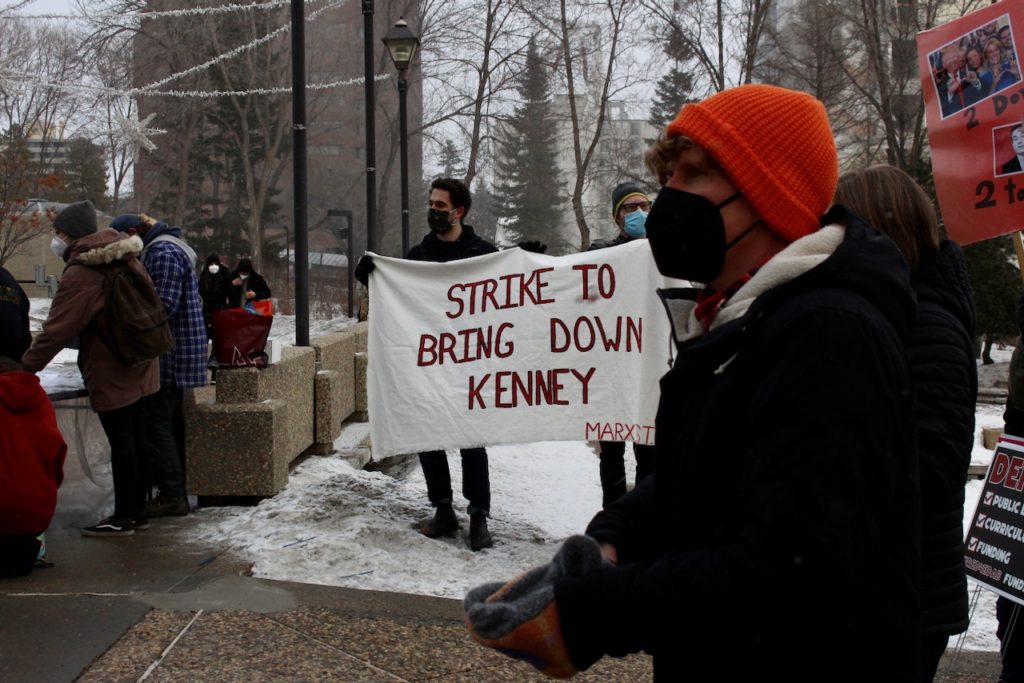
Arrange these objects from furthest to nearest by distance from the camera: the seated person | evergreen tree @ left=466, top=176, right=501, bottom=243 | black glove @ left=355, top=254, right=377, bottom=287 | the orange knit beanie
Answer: evergreen tree @ left=466, top=176, right=501, bottom=243
black glove @ left=355, top=254, right=377, bottom=287
the seated person
the orange knit beanie

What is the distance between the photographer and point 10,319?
545 cm

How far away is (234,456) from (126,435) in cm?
76

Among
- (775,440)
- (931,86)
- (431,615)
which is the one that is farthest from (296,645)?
(931,86)

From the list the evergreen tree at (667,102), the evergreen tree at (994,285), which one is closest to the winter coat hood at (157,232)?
the evergreen tree at (994,285)

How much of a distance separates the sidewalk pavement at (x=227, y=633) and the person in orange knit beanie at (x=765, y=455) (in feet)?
8.60

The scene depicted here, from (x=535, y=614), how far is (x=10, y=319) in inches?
184

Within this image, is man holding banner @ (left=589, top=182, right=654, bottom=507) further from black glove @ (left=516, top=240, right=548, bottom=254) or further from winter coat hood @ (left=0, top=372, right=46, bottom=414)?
winter coat hood @ (left=0, top=372, right=46, bottom=414)

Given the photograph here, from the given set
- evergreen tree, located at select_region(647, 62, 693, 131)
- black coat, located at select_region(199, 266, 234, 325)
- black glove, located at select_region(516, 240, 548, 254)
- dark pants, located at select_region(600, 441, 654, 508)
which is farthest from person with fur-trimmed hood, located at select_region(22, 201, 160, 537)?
evergreen tree, located at select_region(647, 62, 693, 131)

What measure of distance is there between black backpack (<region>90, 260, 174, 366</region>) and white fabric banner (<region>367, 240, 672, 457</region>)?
124 cm

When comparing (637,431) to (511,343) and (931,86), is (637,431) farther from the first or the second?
(931,86)

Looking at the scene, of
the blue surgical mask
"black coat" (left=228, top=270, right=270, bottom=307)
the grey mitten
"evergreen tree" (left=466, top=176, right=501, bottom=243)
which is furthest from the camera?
"evergreen tree" (left=466, top=176, right=501, bottom=243)

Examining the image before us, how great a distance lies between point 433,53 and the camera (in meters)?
34.7

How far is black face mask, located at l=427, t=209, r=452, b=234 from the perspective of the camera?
6156 mm

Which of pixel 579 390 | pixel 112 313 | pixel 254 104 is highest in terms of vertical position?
pixel 254 104
